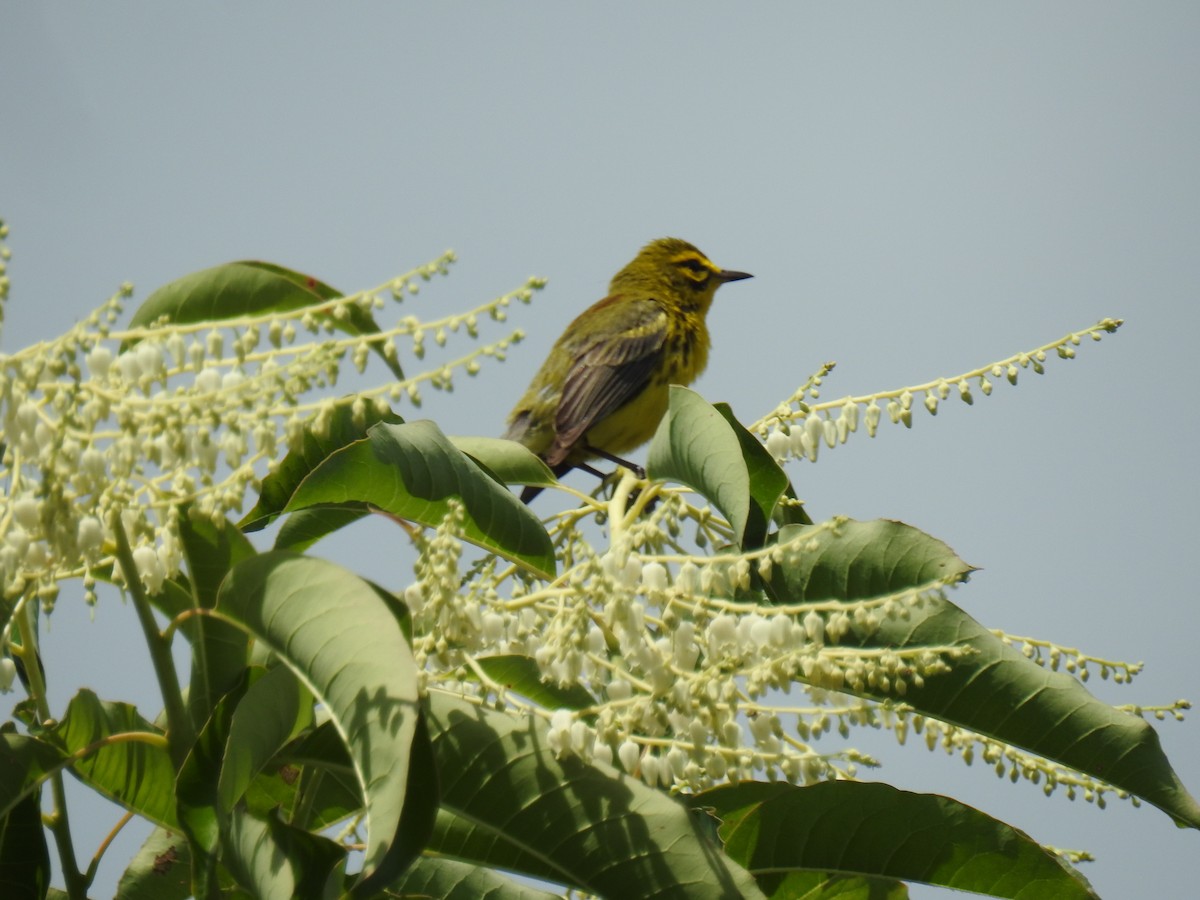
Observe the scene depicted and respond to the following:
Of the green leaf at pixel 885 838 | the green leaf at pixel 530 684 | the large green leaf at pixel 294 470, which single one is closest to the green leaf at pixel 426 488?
the large green leaf at pixel 294 470

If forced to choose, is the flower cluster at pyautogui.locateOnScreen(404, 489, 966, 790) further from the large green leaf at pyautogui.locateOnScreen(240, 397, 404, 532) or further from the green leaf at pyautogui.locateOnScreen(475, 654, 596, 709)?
the large green leaf at pyautogui.locateOnScreen(240, 397, 404, 532)

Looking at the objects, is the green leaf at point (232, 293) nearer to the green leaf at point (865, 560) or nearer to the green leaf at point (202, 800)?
the green leaf at point (202, 800)

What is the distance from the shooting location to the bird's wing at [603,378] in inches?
262

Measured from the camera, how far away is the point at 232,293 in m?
1.77

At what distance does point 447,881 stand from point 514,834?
1.30ft

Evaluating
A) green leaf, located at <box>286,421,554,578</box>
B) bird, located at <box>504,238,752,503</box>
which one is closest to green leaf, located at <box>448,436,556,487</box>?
green leaf, located at <box>286,421,554,578</box>

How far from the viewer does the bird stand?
6.73 metres

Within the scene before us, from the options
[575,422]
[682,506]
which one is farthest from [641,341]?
[682,506]

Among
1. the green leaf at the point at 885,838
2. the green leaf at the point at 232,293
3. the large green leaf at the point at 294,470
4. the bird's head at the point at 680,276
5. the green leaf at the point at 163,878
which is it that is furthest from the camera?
the bird's head at the point at 680,276

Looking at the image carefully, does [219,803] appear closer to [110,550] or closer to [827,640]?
[110,550]

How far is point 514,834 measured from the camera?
1696mm

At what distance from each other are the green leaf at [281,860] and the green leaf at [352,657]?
0.39 feet

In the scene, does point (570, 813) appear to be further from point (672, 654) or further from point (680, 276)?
point (680, 276)

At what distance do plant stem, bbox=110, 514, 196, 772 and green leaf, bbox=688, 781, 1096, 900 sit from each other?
0.70 metres
